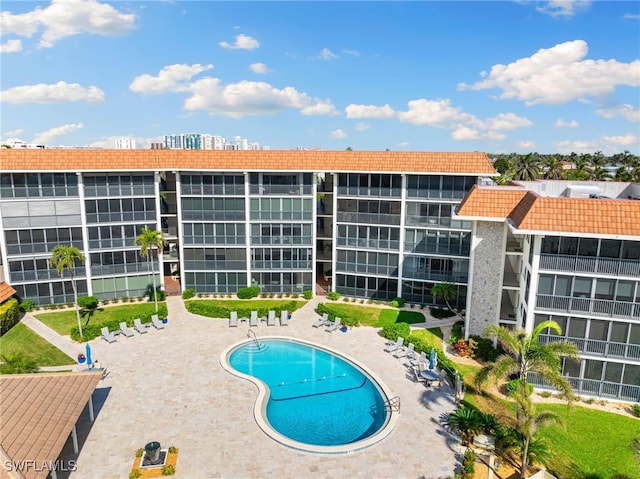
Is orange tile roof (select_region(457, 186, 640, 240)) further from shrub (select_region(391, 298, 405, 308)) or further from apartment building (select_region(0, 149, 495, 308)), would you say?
shrub (select_region(391, 298, 405, 308))

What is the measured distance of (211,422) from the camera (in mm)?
22203

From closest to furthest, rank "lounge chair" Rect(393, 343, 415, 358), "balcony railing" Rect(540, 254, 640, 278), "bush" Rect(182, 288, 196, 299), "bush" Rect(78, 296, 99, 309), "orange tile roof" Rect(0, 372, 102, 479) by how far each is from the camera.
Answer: "orange tile roof" Rect(0, 372, 102, 479) → "balcony railing" Rect(540, 254, 640, 278) → "lounge chair" Rect(393, 343, 415, 358) → "bush" Rect(78, 296, 99, 309) → "bush" Rect(182, 288, 196, 299)

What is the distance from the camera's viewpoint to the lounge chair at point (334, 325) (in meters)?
34.8

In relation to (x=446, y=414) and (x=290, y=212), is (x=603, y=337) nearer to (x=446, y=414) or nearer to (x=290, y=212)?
(x=446, y=414)

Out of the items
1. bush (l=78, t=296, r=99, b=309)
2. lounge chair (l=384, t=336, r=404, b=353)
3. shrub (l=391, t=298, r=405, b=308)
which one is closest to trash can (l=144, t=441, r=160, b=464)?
lounge chair (l=384, t=336, r=404, b=353)

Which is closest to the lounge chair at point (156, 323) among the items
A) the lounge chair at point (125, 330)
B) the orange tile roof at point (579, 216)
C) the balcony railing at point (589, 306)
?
the lounge chair at point (125, 330)

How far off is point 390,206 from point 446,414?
Result: 19.9 m

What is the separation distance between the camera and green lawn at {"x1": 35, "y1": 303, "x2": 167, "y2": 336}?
34375mm

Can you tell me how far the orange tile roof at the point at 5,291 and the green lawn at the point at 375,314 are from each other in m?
25.5

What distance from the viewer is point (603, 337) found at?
24.4 metres

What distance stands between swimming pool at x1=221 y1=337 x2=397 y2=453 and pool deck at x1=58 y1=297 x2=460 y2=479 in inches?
25.6

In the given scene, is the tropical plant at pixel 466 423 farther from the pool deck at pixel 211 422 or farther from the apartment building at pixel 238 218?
the apartment building at pixel 238 218

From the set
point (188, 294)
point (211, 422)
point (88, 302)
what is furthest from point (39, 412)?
point (188, 294)

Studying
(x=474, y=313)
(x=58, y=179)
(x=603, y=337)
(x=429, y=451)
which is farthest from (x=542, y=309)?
(x=58, y=179)
